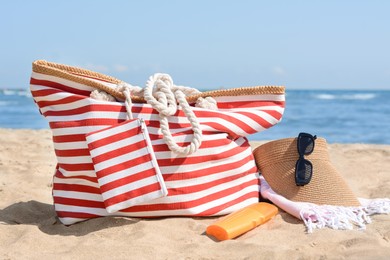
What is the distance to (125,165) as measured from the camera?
2670mm

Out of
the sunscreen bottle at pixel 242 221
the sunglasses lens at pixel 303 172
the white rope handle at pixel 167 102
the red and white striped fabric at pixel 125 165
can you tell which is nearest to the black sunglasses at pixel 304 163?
the sunglasses lens at pixel 303 172

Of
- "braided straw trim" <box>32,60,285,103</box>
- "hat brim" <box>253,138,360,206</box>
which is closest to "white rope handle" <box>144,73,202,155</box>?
"braided straw trim" <box>32,60,285,103</box>

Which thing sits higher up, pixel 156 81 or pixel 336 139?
pixel 156 81

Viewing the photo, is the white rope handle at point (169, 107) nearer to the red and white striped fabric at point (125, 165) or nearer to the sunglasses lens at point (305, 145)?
the red and white striped fabric at point (125, 165)

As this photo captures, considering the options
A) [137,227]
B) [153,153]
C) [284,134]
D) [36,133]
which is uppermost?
[153,153]

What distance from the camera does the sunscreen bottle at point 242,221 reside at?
2.61 meters

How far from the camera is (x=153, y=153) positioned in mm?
2676

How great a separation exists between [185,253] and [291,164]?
0.98 meters

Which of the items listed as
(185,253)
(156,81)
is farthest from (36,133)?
(185,253)

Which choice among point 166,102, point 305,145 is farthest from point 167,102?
point 305,145

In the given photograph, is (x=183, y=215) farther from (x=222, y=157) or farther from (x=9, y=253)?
(x=9, y=253)

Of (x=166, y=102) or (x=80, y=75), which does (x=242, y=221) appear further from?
(x=80, y=75)

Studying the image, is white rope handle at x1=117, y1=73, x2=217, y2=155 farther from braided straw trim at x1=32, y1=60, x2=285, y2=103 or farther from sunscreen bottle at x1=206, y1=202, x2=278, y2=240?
sunscreen bottle at x1=206, y1=202, x2=278, y2=240

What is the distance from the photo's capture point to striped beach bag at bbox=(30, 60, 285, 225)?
8.76 ft
